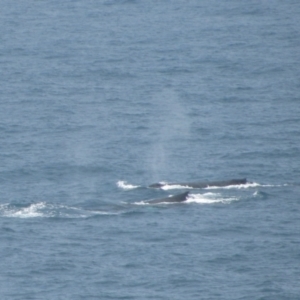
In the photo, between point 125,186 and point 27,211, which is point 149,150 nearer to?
point 125,186

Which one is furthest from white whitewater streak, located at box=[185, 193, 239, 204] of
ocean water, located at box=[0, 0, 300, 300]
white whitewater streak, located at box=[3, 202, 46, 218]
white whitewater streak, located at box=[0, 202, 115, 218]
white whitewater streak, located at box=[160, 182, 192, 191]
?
white whitewater streak, located at box=[3, 202, 46, 218]

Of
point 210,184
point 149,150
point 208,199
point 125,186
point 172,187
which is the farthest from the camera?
point 149,150

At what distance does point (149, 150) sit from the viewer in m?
106

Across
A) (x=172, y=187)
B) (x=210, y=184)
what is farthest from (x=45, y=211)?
(x=210, y=184)

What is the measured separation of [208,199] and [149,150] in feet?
52.9

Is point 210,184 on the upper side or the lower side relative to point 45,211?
lower

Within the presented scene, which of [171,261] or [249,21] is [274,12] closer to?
[249,21]

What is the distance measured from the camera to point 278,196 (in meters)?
90.9

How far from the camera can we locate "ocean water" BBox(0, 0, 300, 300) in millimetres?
77562

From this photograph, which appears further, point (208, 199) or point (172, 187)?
point (172, 187)

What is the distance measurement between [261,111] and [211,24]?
4582 cm

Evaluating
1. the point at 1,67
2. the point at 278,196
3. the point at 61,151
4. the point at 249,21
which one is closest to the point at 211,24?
the point at 249,21

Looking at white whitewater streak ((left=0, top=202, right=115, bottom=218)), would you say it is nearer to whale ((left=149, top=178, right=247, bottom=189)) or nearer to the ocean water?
the ocean water

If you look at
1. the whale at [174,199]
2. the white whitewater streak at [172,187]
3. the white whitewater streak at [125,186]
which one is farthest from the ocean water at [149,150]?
the whale at [174,199]
